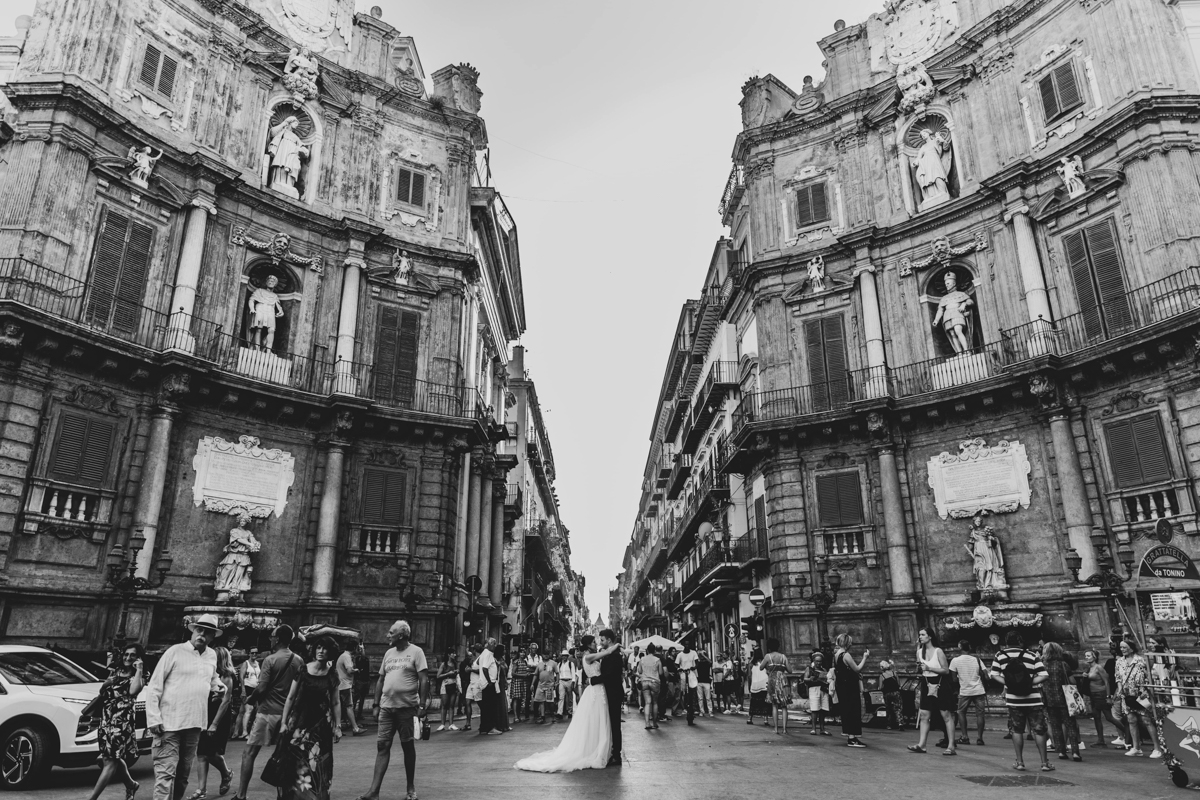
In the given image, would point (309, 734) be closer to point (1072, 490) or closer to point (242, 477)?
point (242, 477)

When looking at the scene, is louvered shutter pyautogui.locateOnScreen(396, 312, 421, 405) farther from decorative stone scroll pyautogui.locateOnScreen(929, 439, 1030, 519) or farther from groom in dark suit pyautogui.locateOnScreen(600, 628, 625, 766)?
decorative stone scroll pyautogui.locateOnScreen(929, 439, 1030, 519)

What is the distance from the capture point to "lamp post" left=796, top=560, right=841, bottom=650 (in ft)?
62.6

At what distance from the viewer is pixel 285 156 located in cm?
2247

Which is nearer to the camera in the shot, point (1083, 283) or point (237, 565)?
point (237, 565)

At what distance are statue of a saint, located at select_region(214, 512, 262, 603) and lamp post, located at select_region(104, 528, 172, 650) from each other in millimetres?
1606

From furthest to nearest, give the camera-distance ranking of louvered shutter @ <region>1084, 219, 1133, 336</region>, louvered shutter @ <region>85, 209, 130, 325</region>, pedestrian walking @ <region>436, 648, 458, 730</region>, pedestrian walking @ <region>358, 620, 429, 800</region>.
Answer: louvered shutter @ <region>1084, 219, 1133, 336</region> → louvered shutter @ <region>85, 209, 130, 325</region> → pedestrian walking @ <region>436, 648, 458, 730</region> → pedestrian walking @ <region>358, 620, 429, 800</region>

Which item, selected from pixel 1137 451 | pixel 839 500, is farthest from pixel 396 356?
pixel 1137 451

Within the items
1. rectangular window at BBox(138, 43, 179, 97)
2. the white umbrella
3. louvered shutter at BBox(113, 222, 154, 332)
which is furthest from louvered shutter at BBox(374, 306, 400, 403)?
the white umbrella

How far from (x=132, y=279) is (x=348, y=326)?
17.8 feet

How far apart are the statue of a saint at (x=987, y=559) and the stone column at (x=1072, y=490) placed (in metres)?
1.71

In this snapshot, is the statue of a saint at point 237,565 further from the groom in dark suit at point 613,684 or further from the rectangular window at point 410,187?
the groom in dark suit at point 613,684

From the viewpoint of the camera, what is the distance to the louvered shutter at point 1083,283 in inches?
734

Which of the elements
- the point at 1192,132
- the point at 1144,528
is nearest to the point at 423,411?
the point at 1144,528

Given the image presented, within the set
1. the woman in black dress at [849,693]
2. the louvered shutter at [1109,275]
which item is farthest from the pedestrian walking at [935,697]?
the louvered shutter at [1109,275]
